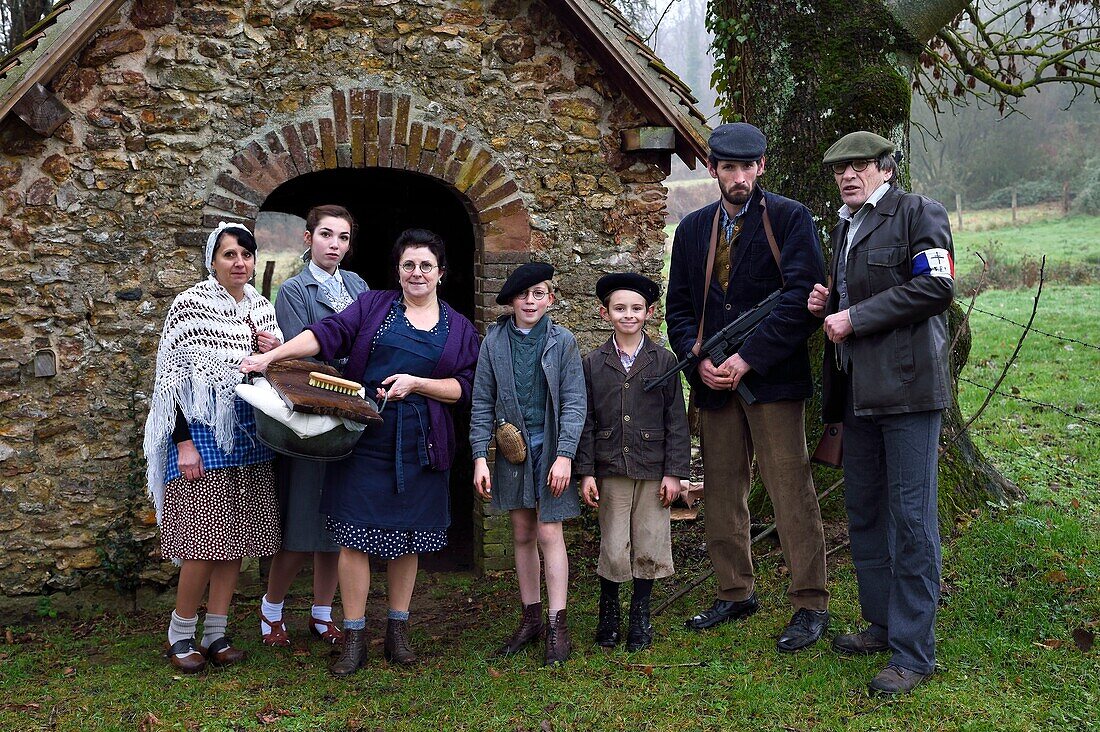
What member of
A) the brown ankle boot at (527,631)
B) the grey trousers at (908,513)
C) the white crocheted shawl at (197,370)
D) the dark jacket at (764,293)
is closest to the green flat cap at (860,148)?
the dark jacket at (764,293)

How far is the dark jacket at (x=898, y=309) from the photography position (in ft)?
12.4

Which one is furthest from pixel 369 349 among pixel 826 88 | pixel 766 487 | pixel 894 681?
pixel 826 88

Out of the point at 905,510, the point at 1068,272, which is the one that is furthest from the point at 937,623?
the point at 1068,272

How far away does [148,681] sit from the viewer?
4.37 m

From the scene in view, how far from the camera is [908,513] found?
3.85m

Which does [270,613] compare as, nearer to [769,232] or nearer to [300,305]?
[300,305]

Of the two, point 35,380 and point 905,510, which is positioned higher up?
point 35,380

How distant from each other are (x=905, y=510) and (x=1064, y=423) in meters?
6.36

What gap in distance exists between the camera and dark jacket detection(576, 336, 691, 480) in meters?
4.43

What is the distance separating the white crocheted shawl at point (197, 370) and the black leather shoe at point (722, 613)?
2512mm

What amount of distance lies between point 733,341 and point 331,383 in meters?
1.90

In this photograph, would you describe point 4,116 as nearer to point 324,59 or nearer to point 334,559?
point 324,59

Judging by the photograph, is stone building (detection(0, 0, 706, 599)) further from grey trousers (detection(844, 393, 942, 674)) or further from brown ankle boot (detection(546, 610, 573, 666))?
grey trousers (detection(844, 393, 942, 674))

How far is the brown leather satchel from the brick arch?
233cm
